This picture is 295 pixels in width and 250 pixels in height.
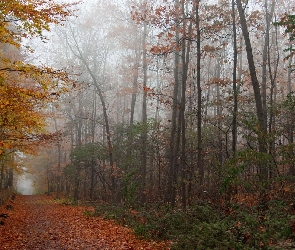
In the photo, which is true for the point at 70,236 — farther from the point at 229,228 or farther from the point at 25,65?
the point at 25,65

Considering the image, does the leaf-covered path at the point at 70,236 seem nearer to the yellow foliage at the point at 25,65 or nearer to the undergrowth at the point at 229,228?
the undergrowth at the point at 229,228

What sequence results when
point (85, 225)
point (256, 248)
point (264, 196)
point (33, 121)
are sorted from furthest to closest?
point (85, 225)
point (264, 196)
point (33, 121)
point (256, 248)

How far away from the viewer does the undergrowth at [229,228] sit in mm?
6621

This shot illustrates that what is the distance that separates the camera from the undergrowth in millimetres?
6621

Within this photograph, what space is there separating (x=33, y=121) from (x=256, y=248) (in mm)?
6689

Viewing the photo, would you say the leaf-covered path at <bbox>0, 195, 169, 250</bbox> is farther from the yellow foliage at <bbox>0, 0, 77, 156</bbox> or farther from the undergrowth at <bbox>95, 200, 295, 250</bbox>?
the yellow foliage at <bbox>0, 0, 77, 156</bbox>

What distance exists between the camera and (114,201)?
18.6 m

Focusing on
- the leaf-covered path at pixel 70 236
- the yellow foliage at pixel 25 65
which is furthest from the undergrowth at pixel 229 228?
the yellow foliage at pixel 25 65

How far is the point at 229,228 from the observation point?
7527mm

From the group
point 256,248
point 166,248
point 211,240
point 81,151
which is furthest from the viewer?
point 81,151

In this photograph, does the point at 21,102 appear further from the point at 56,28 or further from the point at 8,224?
the point at 56,28

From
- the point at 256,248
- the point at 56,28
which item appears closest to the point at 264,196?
the point at 256,248

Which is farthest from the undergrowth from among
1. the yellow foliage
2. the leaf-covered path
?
the yellow foliage

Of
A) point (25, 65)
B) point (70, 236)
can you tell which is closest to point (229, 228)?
point (70, 236)
